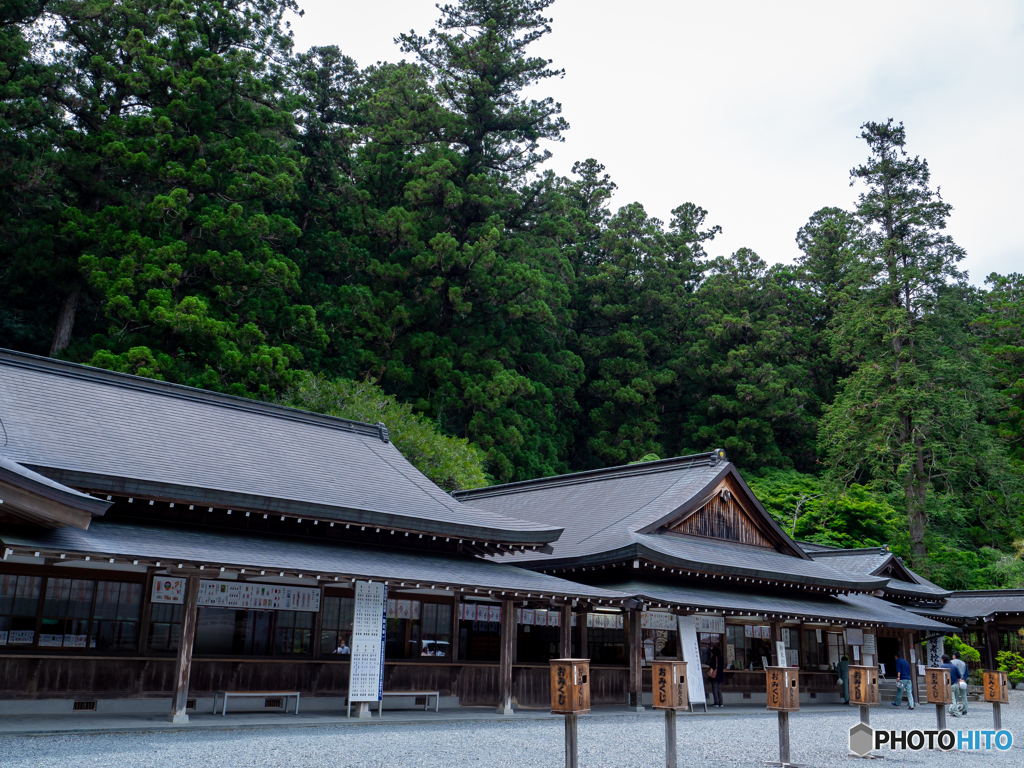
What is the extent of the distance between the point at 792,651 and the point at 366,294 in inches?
831

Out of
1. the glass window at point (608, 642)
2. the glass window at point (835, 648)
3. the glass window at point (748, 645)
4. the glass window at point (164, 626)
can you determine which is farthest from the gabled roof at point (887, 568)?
the glass window at point (164, 626)

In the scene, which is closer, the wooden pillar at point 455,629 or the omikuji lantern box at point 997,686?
the omikuji lantern box at point 997,686

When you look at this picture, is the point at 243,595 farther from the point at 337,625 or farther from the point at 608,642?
the point at 608,642

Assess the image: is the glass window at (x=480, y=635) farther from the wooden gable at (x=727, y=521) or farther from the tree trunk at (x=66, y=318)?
the tree trunk at (x=66, y=318)

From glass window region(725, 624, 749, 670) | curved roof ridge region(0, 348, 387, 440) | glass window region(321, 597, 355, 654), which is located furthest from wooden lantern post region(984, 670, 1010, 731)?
curved roof ridge region(0, 348, 387, 440)

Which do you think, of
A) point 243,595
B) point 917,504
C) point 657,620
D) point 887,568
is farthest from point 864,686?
point 917,504

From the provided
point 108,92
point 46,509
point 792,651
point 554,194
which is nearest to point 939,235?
point 554,194

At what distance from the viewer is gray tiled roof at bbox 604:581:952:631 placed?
1673 centimetres

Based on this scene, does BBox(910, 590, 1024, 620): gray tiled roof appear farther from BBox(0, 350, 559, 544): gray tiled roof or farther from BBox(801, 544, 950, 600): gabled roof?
BBox(0, 350, 559, 544): gray tiled roof

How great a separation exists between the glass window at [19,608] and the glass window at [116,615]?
826 millimetres

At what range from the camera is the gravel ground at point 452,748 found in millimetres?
8555

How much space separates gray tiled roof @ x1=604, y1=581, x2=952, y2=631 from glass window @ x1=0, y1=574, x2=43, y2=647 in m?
10.3

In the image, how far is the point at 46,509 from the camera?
945 centimetres

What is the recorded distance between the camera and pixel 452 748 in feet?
33.6
